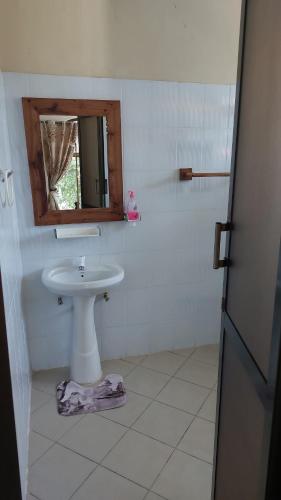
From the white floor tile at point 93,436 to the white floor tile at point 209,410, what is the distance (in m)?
0.49

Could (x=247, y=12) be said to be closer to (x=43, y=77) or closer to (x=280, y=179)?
(x=280, y=179)

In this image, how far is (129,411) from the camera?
2.17 metres

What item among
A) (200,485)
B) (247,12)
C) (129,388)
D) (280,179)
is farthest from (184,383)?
(247,12)

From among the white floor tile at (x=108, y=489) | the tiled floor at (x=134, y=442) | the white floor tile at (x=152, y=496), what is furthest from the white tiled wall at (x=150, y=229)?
the white floor tile at (x=152, y=496)

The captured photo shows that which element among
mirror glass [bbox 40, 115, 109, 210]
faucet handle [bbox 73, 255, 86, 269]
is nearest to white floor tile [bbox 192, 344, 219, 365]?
faucet handle [bbox 73, 255, 86, 269]

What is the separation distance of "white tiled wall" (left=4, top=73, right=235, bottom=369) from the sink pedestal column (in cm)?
20

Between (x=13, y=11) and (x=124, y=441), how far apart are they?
244 cm

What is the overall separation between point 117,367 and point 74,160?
4.88 ft

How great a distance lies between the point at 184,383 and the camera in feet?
8.00

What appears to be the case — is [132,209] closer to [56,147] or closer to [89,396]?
[56,147]

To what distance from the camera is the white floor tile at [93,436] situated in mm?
1878

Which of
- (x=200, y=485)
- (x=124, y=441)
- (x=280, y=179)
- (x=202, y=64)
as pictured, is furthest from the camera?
(x=202, y=64)

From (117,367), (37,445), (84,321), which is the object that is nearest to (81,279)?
(84,321)

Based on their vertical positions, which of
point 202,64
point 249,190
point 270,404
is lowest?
point 270,404
